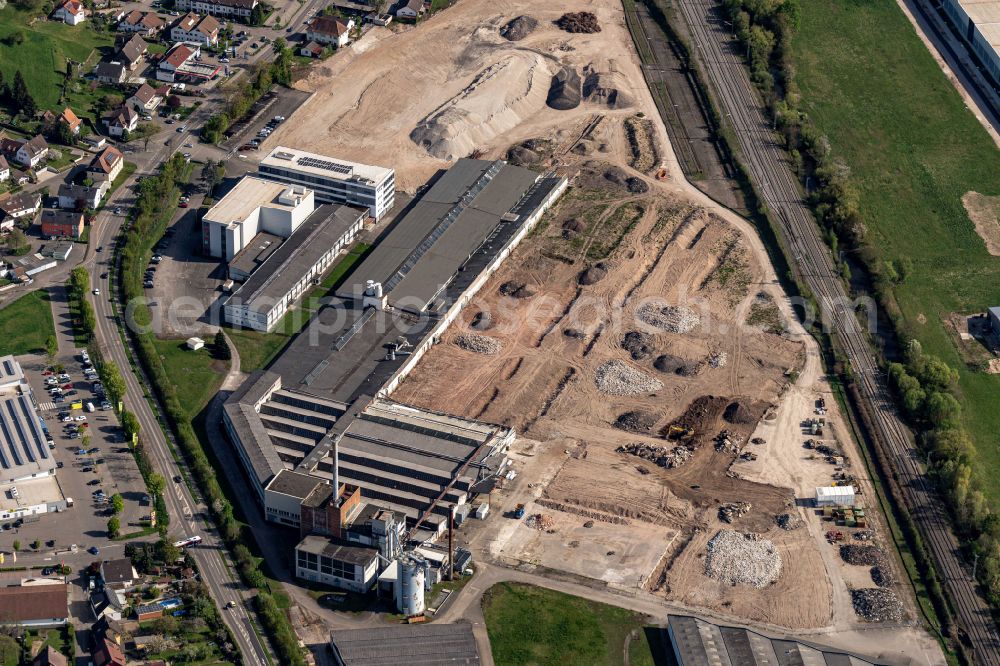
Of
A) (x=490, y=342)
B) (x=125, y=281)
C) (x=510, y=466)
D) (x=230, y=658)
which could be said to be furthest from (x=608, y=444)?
(x=125, y=281)

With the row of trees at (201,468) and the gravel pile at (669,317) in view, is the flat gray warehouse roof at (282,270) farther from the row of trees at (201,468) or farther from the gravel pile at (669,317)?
the gravel pile at (669,317)

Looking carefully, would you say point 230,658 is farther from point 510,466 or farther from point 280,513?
point 510,466

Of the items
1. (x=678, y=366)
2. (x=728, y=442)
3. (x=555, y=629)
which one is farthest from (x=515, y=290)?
(x=555, y=629)

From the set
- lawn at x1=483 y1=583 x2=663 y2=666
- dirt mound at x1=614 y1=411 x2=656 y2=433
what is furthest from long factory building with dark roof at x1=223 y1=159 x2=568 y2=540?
dirt mound at x1=614 y1=411 x2=656 y2=433

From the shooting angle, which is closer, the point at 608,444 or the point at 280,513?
the point at 280,513

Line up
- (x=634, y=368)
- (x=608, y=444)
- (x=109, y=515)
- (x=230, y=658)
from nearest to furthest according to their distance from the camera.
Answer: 1. (x=230, y=658)
2. (x=109, y=515)
3. (x=608, y=444)
4. (x=634, y=368)

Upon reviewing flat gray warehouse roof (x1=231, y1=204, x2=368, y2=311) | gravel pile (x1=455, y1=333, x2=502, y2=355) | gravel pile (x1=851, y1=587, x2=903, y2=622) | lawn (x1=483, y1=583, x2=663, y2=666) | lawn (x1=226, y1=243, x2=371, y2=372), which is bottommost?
lawn (x1=226, y1=243, x2=371, y2=372)

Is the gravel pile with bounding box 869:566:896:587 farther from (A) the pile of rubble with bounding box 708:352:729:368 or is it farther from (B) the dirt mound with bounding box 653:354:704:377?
(A) the pile of rubble with bounding box 708:352:729:368
